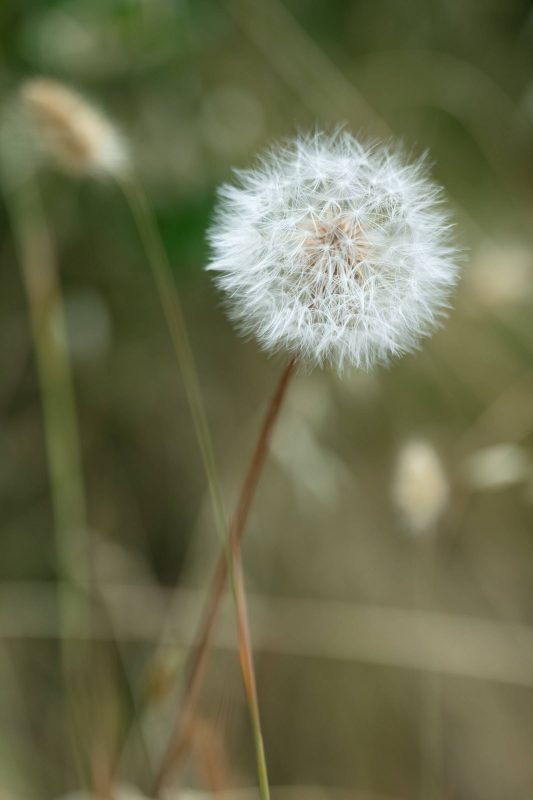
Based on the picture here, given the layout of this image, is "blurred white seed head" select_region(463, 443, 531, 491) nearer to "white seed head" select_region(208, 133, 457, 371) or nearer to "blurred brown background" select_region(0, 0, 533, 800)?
"blurred brown background" select_region(0, 0, 533, 800)

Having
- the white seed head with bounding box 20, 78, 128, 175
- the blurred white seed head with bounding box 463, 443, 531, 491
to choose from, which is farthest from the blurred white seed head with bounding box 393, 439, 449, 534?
the white seed head with bounding box 20, 78, 128, 175

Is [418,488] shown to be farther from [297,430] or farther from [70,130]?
[70,130]

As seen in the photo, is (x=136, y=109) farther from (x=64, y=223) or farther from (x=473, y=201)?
(x=473, y=201)

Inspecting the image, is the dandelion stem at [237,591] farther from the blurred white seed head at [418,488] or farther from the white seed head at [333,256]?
the blurred white seed head at [418,488]

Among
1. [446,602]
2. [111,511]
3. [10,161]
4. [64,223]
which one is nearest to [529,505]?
[446,602]

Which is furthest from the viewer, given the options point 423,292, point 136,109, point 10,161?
point 136,109

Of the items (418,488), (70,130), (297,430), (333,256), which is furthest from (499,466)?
(70,130)
